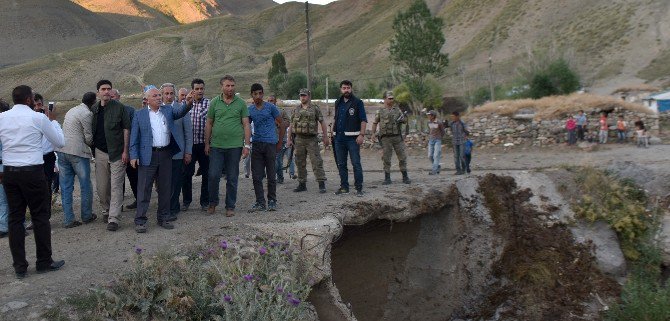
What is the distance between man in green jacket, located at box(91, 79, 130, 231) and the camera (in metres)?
7.09

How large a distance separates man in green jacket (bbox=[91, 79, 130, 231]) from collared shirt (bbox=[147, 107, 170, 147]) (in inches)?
12.7

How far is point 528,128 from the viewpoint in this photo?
61.6 ft

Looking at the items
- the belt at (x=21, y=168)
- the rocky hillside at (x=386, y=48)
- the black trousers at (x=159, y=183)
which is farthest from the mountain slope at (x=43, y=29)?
the belt at (x=21, y=168)

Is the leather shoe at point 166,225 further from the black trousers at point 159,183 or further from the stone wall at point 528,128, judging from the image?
the stone wall at point 528,128

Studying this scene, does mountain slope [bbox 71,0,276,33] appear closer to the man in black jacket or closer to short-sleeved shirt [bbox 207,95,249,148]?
the man in black jacket

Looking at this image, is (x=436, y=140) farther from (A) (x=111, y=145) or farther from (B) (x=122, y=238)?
(B) (x=122, y=238)

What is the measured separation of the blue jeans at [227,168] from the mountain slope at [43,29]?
92.0 metres

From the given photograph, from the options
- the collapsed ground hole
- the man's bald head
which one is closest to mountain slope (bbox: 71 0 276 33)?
the collapsed ground hole

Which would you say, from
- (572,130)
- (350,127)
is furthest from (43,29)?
(350,127)

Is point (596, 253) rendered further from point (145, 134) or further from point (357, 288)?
point (145, 134)

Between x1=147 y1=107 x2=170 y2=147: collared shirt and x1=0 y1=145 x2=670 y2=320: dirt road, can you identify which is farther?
x1=147 y1=107 x2=170 y2=147: collared shirt

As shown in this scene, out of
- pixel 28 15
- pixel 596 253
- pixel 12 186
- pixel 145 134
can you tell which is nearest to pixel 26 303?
pixel 12 186

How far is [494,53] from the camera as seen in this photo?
200ft

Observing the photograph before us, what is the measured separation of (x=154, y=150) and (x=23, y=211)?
1.87 m
